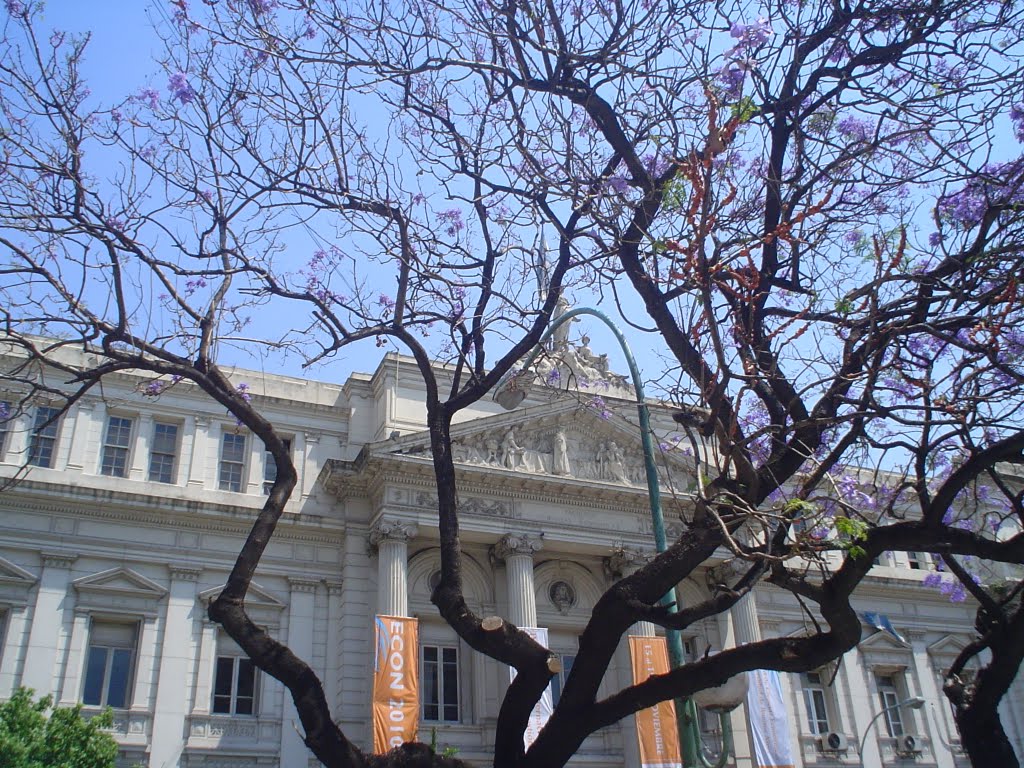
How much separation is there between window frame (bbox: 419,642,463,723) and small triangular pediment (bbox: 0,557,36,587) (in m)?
9.51

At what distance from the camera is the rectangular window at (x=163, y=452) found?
2541 centimetres

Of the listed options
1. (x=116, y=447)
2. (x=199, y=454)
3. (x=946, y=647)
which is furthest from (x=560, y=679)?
(x=946, y=647)

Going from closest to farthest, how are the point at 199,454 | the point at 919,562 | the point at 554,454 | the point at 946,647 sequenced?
the point at 199,454, the point at 554,454, the point at 946,647, the point at 919,562

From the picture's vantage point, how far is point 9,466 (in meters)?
23.6

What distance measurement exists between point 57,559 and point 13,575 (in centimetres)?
96

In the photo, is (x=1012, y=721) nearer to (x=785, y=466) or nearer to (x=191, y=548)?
(x=191, y=548)

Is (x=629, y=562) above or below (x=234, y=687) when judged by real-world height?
above

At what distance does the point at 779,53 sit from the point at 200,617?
1939 cm

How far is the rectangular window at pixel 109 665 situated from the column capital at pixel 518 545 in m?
9.29

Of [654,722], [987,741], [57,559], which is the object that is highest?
[57,559]

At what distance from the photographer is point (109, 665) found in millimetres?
22500

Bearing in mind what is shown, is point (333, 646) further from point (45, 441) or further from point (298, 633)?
point (45, 441)

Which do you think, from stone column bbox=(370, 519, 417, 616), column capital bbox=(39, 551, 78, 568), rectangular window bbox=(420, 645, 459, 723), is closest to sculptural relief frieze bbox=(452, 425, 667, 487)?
stone column bbox=(370, 519, 417, 616)

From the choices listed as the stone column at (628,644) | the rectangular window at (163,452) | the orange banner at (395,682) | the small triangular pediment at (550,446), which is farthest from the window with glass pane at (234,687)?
the stone column at (628,644)
